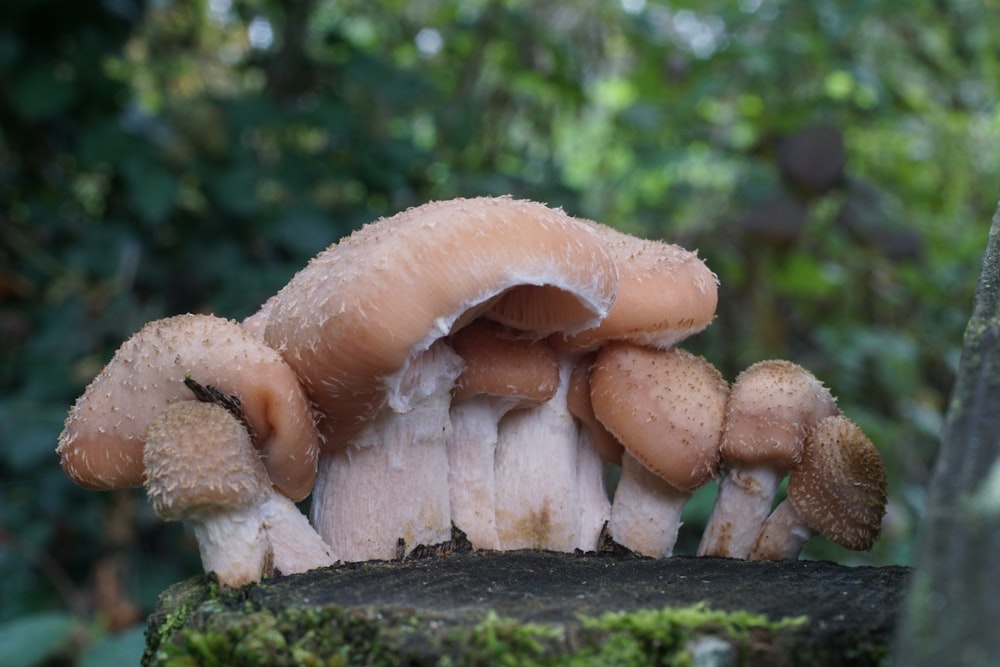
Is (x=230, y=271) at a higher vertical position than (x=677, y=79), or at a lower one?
lower

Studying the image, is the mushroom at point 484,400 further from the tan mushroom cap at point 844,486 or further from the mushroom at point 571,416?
the tan mushroom cap at point 844,486

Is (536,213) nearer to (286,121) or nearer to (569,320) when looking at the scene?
(569,320)

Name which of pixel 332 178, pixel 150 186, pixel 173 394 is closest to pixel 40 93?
pixel 150 186

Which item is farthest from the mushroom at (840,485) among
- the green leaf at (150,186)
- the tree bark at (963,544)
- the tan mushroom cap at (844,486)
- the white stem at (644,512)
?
the green leaf at (150,186)

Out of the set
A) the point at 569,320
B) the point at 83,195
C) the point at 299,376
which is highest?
the point at 83,195

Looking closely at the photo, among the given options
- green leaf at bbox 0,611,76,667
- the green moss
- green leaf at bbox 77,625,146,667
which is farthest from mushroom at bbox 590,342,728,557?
green leaf at bbox 0,611,76,667

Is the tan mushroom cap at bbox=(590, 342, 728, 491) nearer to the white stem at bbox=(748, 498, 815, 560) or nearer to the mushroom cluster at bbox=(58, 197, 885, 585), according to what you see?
the mushroom cluster at bbox=(58, 197, 885, 585)

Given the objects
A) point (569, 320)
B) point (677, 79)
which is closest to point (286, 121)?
point (677, 79)

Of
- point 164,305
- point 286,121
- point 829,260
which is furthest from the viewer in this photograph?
point 829,260
